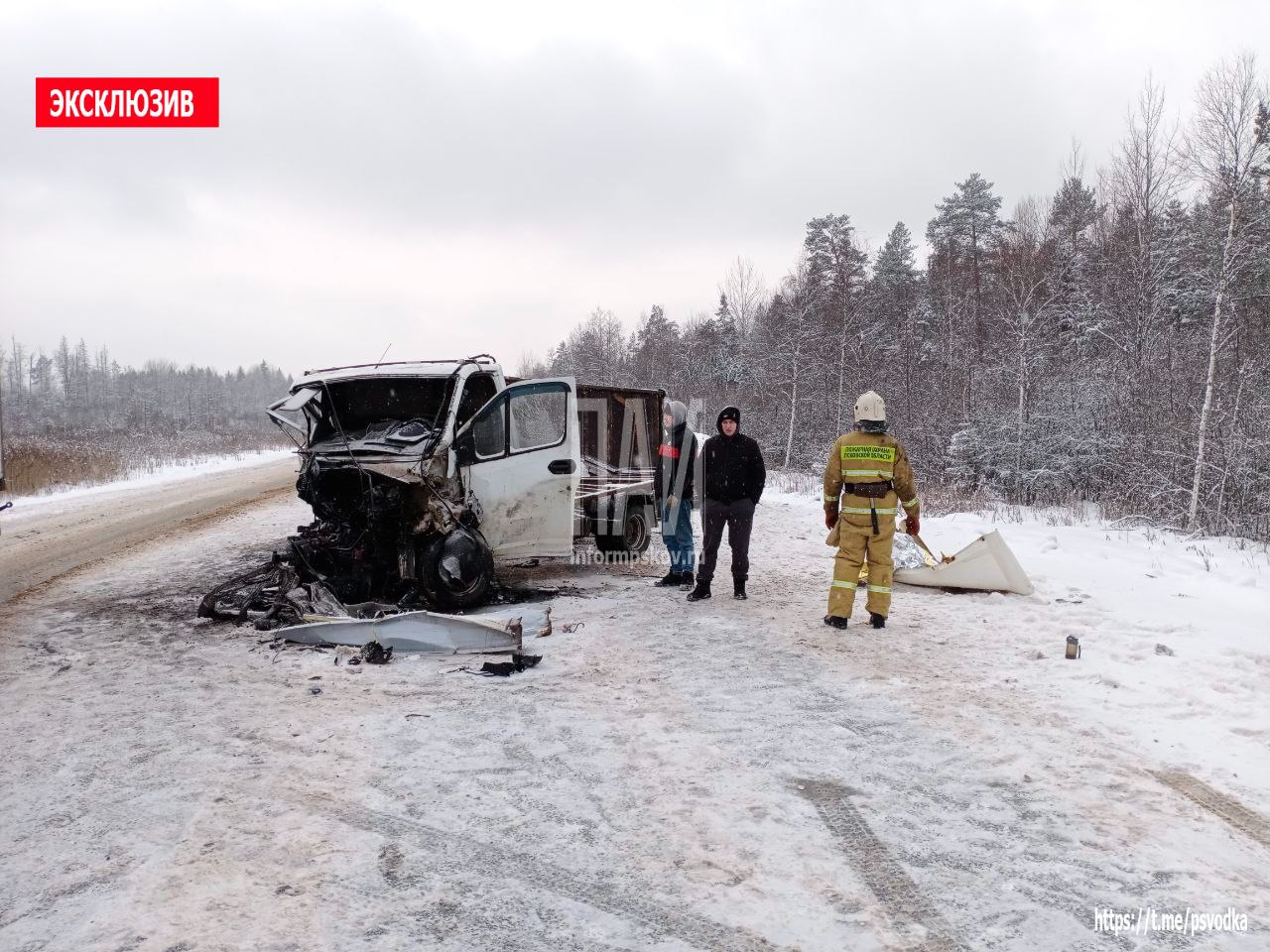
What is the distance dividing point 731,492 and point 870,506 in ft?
4.80

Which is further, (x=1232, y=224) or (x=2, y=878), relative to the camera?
(x=1232, y=224)

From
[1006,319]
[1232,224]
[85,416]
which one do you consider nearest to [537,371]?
[85,416]

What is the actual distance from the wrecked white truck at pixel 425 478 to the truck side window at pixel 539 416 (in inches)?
0.5

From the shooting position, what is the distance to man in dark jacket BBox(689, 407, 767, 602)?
286 inches

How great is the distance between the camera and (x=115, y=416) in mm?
79000

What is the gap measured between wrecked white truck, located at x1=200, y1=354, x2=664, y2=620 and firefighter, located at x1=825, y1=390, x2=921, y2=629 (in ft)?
8.78

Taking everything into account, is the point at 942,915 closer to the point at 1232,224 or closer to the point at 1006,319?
the point at 1232,224

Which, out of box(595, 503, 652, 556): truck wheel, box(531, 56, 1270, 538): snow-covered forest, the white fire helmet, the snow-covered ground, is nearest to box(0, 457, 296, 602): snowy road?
the snow-covered ground

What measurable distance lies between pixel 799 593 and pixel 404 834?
5.44m

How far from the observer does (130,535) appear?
1065 centimetres

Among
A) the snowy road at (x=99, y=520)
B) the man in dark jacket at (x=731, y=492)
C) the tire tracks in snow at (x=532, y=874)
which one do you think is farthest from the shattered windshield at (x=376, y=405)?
the tire tracks in snow at (x=532, y=874)

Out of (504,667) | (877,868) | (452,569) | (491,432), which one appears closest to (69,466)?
(491,432)

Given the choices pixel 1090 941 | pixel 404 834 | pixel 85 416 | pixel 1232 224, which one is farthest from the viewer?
pixel 85 416

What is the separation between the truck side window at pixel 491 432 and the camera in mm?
6938
